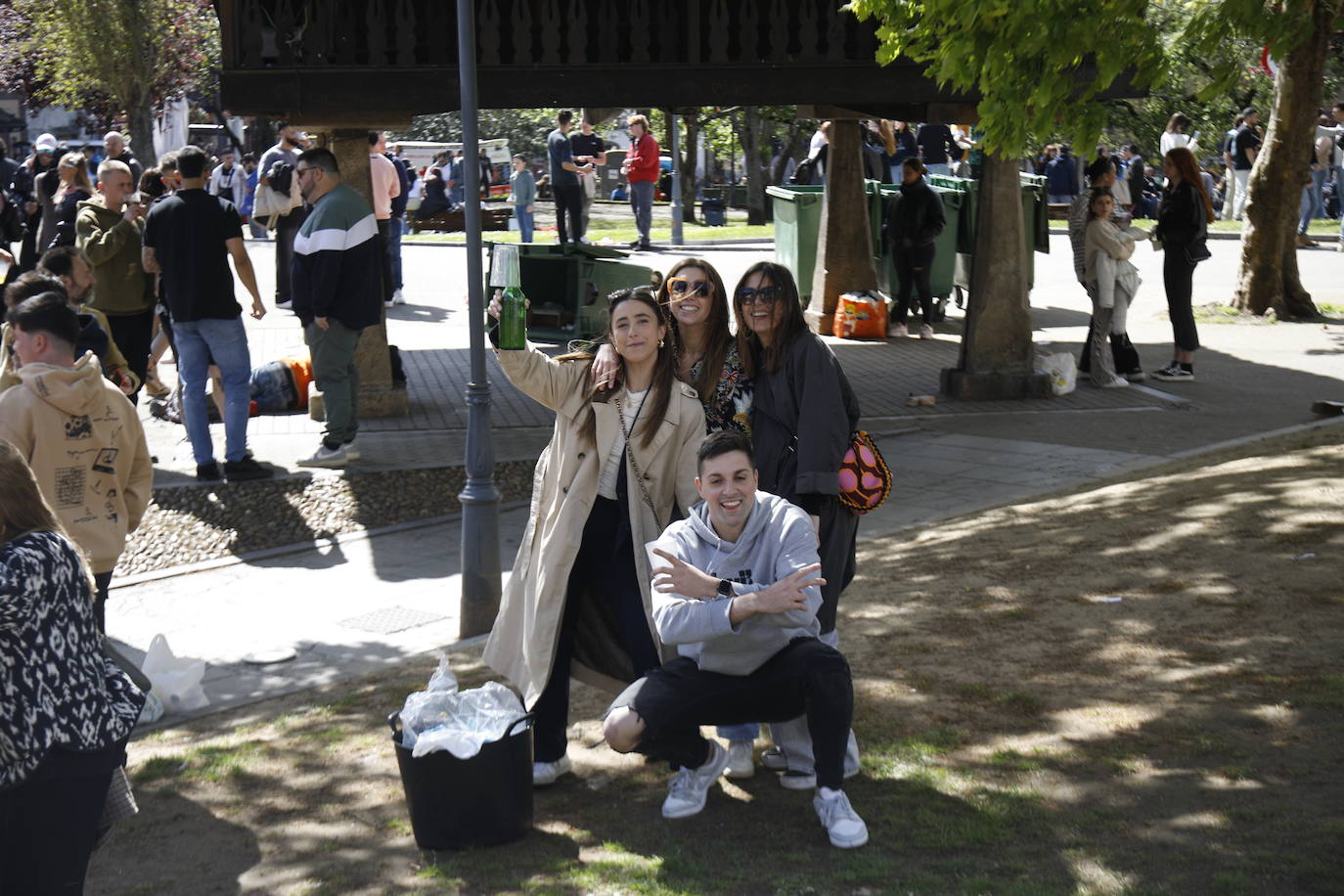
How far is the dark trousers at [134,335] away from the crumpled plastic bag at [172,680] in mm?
4559

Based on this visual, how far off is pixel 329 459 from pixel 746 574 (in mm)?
6472

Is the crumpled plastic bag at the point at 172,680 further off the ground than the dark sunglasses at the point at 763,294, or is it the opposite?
→ the dark sunglasses at the point at 763,294

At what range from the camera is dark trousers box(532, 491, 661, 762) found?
5.44 m

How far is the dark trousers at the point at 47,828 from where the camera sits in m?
4.17

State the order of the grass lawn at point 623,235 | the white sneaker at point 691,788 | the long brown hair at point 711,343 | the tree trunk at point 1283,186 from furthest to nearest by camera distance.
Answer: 1. the grass lawn at point 623,235
2. the tree trunk at point 1283,186
3. the long brown hair at point 711,343
4. the white sneaker at point 691,788

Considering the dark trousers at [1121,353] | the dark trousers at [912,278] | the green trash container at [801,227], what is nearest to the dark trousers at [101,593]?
the dark trousers at [1121,353]

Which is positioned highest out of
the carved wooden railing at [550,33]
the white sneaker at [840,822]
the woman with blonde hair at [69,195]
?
the carved wooden railing at [550,33]

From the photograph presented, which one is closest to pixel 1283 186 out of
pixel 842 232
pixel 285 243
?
pixel 842 232

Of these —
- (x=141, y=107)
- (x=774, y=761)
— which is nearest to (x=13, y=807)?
(x=774, y=761)

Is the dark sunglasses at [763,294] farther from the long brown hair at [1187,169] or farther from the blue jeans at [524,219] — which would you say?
the blue jeans at [524,219]

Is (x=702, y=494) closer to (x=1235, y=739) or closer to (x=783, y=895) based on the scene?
(x=783, y=895)

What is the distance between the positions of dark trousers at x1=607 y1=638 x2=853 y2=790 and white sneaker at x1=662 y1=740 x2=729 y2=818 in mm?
288

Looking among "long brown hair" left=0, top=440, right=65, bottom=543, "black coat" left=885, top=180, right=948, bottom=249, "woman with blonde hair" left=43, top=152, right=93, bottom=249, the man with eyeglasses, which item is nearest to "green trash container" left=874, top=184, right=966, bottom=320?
"black coat" left=885, top=180, right=948, bottom=249

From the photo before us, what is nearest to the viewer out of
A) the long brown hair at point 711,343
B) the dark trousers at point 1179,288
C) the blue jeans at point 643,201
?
the long brown hair at point 711,343
